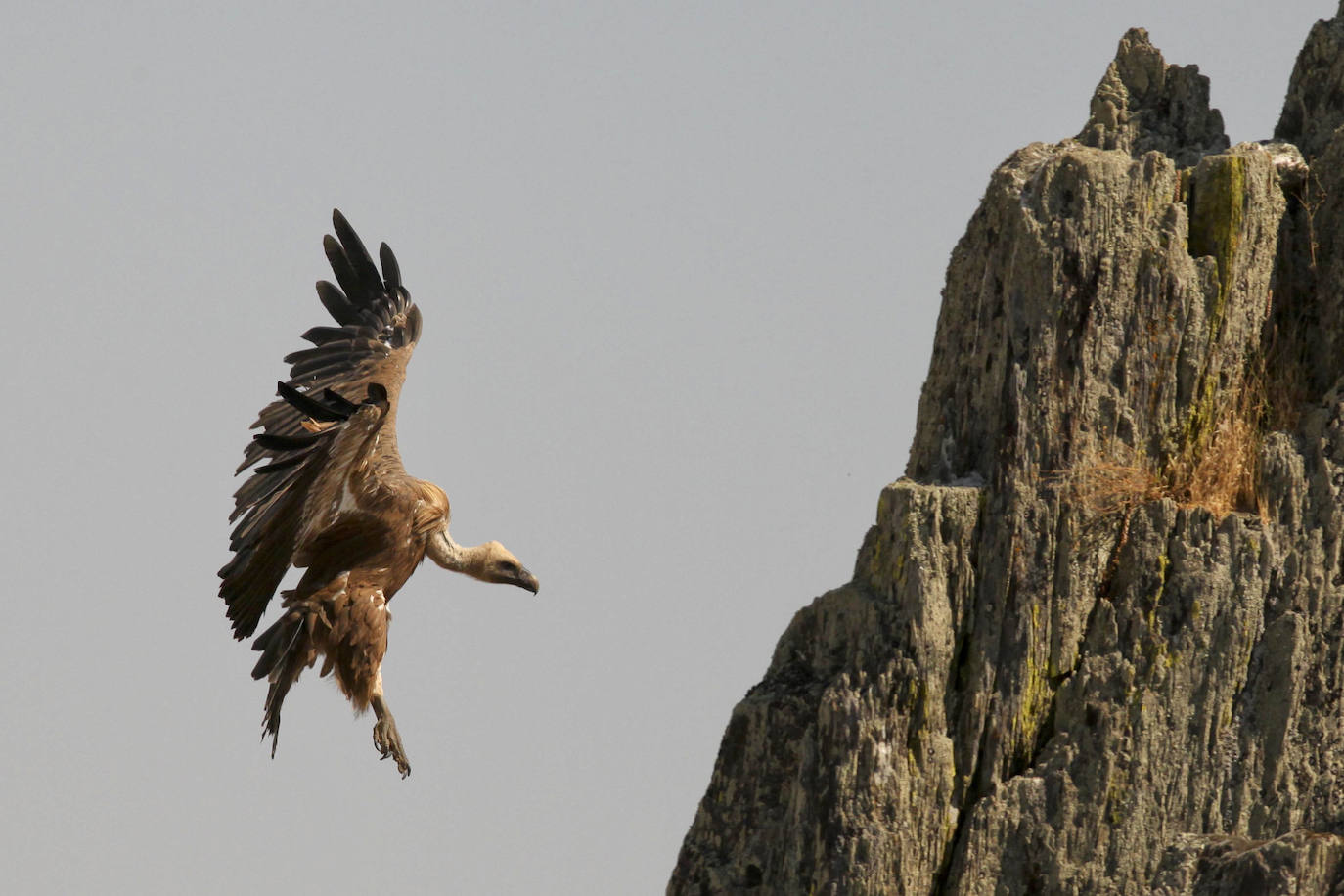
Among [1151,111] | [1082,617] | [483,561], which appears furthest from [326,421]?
[1151,111]

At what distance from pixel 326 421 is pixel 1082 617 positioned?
12.3ft

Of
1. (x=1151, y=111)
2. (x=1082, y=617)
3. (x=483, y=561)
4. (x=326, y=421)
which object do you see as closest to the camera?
(x=1082, y=617)

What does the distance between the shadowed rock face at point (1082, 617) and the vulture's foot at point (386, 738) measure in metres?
2.72

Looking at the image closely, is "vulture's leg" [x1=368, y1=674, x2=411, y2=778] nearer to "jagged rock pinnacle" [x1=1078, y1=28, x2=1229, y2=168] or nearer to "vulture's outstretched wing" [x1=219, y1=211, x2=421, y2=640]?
"vulture's outstretched wing" [x1=219, y1=211, x2=421, y2=640]

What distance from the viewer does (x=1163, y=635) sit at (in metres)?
7.77

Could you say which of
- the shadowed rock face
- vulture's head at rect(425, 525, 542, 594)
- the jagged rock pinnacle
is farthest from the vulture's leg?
the jagged rock pinnacle

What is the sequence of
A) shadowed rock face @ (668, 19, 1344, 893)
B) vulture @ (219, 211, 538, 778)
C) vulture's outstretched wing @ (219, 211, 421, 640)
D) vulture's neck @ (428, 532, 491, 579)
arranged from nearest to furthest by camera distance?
shadowed rock face @ (668, 19, 1344, 893), vulture's outstretched wing @ (219, 211, 421, 640), vulture @ (219, 211, 538, 778), vulture's neck @ (428, 532, 491, 579)

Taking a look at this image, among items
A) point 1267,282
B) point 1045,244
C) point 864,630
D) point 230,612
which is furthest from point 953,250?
point 230,612

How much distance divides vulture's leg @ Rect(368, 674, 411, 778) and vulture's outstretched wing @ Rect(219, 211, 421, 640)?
855 mm

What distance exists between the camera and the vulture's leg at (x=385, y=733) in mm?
10133

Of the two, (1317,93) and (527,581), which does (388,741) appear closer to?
(527,581)

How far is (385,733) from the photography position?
10.2 meters

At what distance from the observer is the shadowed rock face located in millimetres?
7523

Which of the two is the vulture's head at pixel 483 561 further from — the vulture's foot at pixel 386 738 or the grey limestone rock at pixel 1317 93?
the grey limestone rock at pixel 1317 93
